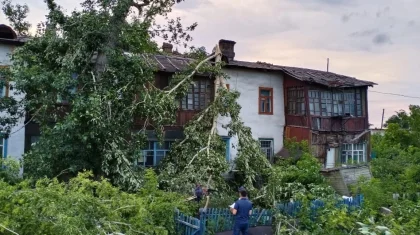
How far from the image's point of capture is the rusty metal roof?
1920 cm

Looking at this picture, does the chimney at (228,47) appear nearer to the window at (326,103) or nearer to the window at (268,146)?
the window at (268,146)

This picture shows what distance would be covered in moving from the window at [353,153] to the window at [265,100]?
4.19 m

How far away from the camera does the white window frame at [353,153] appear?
22.5 meters

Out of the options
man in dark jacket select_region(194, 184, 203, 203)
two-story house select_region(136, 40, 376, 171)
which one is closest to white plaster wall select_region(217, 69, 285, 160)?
two-story house select_region(136, 40, 376, 171)

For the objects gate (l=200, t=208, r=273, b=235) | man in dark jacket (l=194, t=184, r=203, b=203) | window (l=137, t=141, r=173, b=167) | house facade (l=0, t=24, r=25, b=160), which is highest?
house facade (l=0, t=24, r=25, b=160)

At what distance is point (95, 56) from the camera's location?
15094 mm

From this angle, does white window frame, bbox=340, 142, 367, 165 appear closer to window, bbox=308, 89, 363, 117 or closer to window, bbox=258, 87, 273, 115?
window, bbox=308, 89, 363, 117

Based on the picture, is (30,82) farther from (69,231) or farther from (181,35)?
(69,231)

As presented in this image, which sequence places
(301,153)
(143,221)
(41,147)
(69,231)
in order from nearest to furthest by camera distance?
(69,231), (143,221), (41,147), (301,153)

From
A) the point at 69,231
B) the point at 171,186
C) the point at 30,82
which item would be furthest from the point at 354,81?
the point at 69,231

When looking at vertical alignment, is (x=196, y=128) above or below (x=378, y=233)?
above

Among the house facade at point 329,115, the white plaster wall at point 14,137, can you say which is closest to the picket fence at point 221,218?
the white plaster wall at point 14,137

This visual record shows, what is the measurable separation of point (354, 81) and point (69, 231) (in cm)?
1951

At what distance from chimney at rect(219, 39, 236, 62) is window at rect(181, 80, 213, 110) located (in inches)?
93.9
